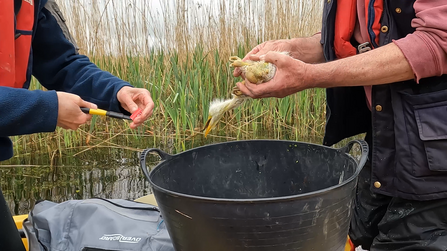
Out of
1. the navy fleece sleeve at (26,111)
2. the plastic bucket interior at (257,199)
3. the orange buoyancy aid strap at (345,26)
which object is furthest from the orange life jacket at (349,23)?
the navy fleece sleeve at (26,111)

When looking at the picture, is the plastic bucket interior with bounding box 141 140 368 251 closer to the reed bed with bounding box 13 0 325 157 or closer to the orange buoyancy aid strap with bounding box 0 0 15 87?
the orange buoyancy aid strap with bounding box 0 0 15 87

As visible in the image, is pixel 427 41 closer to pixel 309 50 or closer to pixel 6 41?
A: pixel 309 50

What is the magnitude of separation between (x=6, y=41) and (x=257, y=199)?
1.00 meters

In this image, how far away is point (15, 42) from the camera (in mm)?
1317

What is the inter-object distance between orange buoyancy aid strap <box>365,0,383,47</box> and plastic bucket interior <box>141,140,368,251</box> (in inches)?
15.9

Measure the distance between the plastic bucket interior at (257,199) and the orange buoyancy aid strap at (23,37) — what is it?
0.66 meters

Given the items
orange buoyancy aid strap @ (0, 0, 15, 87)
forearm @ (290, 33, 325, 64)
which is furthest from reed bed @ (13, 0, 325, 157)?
orange buoyancy aid strap @ (0, 0, 15, 87)

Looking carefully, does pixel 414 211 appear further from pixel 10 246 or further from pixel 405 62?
pixel 10 246

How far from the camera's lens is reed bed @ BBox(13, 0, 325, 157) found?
3340 mm

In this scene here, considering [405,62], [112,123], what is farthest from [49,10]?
[112,123]

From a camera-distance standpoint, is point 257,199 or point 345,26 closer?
point 257,199

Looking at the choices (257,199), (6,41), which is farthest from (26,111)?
(257,199)

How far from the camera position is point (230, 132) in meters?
3.57

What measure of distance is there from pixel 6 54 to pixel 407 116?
1.34 metres
